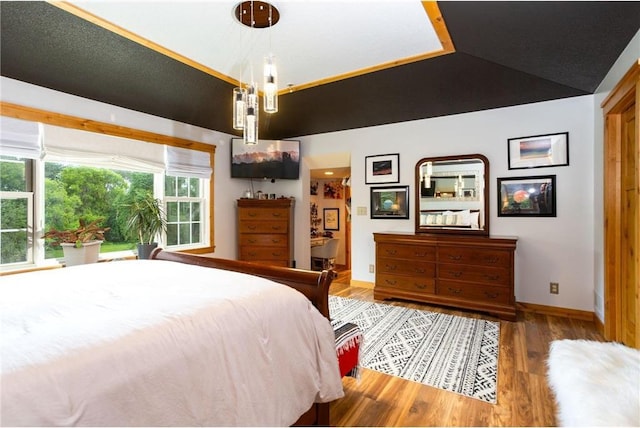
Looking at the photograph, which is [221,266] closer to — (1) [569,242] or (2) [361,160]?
(2) [361,160]

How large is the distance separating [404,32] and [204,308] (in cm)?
254

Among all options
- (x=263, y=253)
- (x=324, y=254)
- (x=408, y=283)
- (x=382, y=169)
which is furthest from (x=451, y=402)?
(x=324, y=254)

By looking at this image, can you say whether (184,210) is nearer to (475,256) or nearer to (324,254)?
(324,254)

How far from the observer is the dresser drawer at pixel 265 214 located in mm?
4590

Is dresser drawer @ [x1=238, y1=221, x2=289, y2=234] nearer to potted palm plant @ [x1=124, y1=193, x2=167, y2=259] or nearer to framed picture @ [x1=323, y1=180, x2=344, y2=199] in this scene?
potted palm plant @ [x1=124, y1=193, x2=167, y2=259]

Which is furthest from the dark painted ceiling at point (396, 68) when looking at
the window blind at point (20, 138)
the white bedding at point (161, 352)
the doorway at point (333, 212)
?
the doorway at point (333, 212)

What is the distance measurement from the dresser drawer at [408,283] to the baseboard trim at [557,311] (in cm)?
101

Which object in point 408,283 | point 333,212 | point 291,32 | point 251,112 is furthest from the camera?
point 333,212

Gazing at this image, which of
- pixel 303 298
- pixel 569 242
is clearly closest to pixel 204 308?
pixel 303 298

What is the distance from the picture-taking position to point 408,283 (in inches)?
149

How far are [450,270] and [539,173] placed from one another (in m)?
1.46

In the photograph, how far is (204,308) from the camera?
1.24m

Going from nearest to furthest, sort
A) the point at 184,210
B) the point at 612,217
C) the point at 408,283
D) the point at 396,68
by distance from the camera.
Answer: the point at 612,217, the point at 396,68, the point at 408,283, the point at 184,210

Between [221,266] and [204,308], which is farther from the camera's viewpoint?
[221,266]
